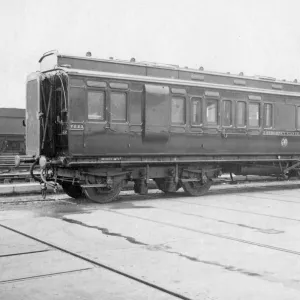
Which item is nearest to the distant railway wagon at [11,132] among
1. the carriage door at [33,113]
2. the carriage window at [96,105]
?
the carriage door at [33,113]

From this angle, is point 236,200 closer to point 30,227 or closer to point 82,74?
point 82,74

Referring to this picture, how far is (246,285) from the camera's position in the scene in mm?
6082

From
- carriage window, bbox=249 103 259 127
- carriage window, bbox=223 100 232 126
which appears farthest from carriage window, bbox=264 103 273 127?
carriage window, bbox=223 100 232 126

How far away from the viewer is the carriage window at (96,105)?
13633 millimetres

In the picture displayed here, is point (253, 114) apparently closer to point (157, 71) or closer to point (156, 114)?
point (157, 71)

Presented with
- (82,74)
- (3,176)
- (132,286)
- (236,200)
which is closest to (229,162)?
(236,200)

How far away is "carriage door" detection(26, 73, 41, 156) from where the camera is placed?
1438 centimetres

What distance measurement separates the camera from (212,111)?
1600cm

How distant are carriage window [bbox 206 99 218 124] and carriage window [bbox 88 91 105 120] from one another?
358 cm

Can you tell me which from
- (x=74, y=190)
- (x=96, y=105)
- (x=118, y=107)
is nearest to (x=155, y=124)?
(x=118, y=107)

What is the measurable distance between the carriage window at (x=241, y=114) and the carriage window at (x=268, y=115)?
38.9 inches

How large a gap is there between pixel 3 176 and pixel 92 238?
36.0 ft

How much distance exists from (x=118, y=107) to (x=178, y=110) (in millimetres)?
2001

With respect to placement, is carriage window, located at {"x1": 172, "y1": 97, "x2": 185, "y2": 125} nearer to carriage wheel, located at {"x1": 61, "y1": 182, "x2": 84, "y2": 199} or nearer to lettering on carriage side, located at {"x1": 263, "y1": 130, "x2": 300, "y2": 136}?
carriage wheel, located at {"x1": 61, "y1": 182, "x2": 84, "y2": 199}
